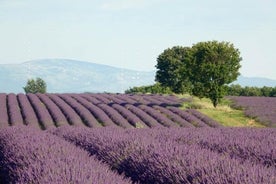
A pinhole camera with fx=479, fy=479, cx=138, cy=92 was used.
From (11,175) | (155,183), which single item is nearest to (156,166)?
(155,183)

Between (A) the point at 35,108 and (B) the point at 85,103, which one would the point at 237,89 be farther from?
(A) the point at 35,108

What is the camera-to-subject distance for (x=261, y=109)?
1139 inches

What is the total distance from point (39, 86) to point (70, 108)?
201ft

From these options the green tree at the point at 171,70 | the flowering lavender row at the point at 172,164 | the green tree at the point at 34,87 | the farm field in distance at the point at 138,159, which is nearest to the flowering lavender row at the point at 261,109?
the green tree at the point at 171,70

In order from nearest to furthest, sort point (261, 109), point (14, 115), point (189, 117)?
point (14, 115) → point (189, 117) → point (261, 109)

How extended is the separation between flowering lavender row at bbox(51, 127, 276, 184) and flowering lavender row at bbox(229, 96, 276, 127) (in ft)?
56.0

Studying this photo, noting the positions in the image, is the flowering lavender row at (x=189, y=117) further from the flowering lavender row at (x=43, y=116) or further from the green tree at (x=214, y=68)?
the flowering lavender row at (x=43, y=116)

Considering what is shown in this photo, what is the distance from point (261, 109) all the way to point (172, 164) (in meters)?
24.5

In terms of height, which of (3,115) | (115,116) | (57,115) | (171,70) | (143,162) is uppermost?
(171,70)

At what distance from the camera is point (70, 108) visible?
26203 mm

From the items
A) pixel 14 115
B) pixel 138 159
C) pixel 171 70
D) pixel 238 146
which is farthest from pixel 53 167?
pixel 171 70

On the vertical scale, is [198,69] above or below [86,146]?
above

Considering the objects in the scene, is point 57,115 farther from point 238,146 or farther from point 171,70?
point 171,70

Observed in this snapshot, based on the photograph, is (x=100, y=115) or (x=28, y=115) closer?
(x=28, y=115)
